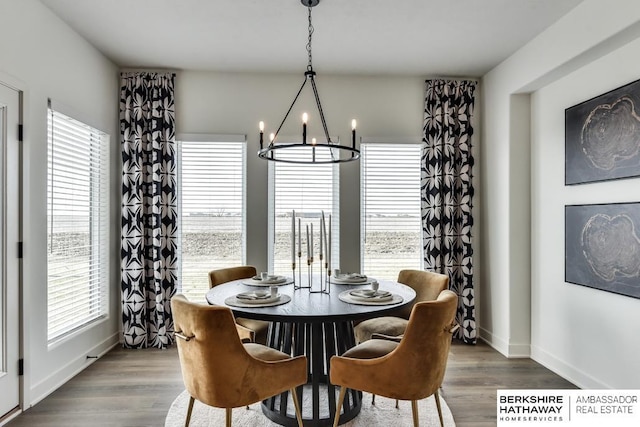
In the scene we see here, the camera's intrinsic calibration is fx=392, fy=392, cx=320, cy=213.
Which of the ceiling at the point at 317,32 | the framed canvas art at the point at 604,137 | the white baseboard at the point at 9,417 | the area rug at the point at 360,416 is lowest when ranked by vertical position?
the area rug at the point at 360,416

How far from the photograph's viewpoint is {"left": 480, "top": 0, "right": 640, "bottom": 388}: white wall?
100 inches

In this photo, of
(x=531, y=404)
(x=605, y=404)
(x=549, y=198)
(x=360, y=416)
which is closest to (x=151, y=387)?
(x=360, y=416)

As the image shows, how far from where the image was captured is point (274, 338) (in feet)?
8.53

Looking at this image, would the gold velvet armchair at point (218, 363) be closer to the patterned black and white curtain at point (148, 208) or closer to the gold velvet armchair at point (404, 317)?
the gold velvet armchair at point (404, 317)

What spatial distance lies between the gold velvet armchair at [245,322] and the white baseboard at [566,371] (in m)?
2.36

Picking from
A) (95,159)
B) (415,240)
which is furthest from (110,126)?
(415,240)

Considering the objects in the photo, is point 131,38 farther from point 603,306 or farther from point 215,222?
point 603,306

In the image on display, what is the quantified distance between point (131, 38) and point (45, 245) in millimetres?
1763

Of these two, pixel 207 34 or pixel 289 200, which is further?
pixel 289 200

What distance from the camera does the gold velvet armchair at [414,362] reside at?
1.95 metres

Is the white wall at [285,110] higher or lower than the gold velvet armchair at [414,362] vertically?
higher

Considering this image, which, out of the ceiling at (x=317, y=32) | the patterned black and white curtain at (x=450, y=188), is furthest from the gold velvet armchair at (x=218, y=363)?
the patterned black and white curtain at (x=450, y=188)

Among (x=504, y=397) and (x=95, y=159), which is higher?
(x=95, y=159)

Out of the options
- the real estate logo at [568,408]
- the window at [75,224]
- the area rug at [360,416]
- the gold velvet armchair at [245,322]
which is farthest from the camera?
the window at [75,224]
